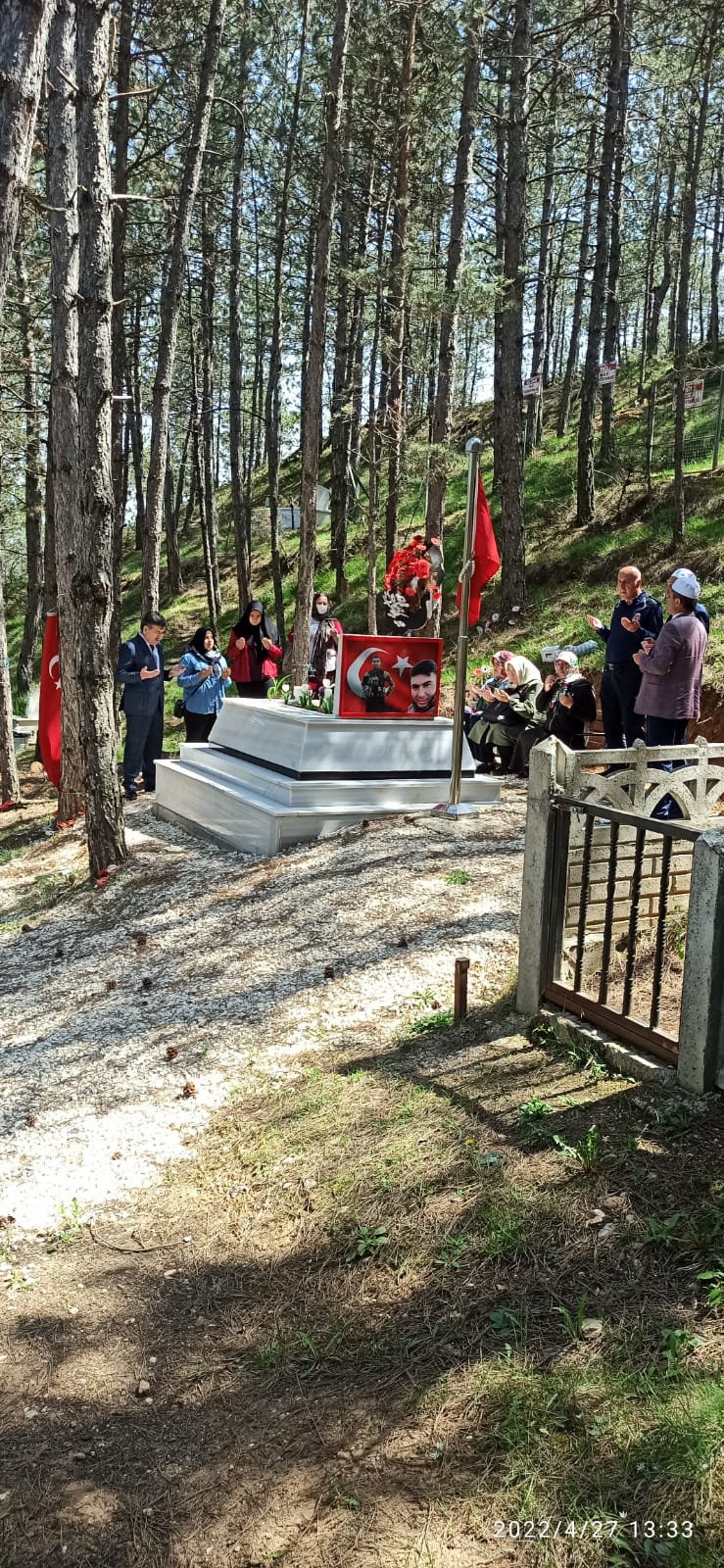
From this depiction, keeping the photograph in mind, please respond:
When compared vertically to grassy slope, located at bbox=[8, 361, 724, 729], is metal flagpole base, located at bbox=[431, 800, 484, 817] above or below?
below

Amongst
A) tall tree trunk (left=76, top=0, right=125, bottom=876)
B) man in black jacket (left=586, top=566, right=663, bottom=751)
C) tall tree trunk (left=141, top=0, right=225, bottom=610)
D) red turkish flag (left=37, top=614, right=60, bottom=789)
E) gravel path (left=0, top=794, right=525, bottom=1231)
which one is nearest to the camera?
gravel path (left=0, top=794, right=525, bottom=1231)

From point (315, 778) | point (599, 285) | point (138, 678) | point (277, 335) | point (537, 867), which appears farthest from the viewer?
point (277, 335)

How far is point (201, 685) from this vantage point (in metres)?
12.4

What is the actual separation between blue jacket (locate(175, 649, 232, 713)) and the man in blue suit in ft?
1.51

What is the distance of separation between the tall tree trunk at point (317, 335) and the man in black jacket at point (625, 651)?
537 centimetres

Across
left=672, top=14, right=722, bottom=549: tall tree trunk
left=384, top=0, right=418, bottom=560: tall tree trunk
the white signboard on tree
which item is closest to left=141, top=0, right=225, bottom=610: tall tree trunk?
left=384, top=0, right=418, bottom=560: tall tree trunk

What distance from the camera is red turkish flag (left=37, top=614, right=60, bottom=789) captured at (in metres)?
12.2

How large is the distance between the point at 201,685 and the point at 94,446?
3.66 meters

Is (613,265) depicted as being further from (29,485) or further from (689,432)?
(29,485)

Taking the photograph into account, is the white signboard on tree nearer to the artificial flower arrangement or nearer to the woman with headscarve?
the woman with headscarve

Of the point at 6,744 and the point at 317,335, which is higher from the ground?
the point at 317,335

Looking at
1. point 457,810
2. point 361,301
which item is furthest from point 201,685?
point 361,301

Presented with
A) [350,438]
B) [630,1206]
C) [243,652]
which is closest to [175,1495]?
[630,1206]

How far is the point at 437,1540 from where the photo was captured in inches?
102
